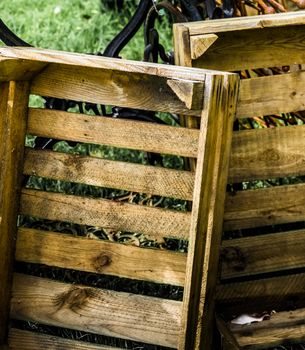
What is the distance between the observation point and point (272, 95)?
3561 mm

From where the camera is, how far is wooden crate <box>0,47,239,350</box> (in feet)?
10.3

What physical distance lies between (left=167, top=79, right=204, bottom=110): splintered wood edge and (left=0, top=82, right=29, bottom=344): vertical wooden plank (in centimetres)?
65

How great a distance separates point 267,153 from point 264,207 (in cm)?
23

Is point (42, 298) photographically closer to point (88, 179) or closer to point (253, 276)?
point (88, 179)

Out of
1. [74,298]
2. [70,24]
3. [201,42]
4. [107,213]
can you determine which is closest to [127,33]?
[201,42]

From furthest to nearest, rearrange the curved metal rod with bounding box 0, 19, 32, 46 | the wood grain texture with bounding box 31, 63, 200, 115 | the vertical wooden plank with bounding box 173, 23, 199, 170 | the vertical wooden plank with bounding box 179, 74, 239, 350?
the curved metal rod with bounding box 0, 19, 32, 46, the vertical wooden plank with bounding box 173, 23, 199, 170, the wood grain texture with bounding box 31, 63, 200, 115, the vertical wooden plank with bounding box 179, 74, 239, 350

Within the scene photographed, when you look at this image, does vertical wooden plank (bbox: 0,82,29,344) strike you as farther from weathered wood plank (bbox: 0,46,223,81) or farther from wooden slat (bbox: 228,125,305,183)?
wooden slat (bbox: 228,125,305,183)

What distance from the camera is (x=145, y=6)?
400 centimetres

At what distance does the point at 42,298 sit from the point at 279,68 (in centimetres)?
141

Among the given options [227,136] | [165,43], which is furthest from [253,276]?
[165,43]

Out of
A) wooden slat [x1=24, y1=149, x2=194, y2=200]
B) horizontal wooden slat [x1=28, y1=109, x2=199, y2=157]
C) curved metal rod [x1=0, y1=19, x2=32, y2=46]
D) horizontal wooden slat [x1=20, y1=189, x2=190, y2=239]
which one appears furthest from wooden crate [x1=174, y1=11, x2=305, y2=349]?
curved metal rod [x1=0, y1=19, x2=32, y2=46]

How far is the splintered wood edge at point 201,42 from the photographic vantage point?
3.31 m

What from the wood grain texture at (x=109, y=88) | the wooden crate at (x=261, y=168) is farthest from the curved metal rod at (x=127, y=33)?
the wood grain texture at (x=109, y=88)

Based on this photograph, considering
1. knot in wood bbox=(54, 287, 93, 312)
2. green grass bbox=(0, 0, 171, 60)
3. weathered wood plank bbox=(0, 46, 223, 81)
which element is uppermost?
green grass bbox=(0, 0, 171, 60)
